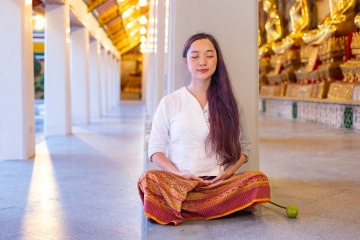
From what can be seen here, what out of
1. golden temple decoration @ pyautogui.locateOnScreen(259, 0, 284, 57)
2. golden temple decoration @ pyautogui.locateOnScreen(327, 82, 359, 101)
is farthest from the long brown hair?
golden temple decoration @ pyautogui.locateOnScreen(259, 0, 284, 57)

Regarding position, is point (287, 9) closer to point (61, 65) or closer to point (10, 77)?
point (61, 65)

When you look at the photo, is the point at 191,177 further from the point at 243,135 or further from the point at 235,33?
the point at 235,33

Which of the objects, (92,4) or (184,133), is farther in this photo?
(92,4)

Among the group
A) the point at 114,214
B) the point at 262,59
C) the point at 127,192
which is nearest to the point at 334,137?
the point at 127,192

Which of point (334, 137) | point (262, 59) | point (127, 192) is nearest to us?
point (127, 192)

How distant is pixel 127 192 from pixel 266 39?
15.2 m

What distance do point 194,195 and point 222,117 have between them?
496 millimetres

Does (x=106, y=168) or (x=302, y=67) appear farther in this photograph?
(x=302, y=67)

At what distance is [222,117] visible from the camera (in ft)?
11.3

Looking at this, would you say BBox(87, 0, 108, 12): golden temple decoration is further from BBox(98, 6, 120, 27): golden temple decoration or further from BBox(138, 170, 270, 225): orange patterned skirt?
BBox(138, 170, 270, 225): orange patterned skirt

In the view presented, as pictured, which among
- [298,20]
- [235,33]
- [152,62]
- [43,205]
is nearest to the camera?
[235,33]

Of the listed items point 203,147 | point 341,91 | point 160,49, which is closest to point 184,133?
point 203,147

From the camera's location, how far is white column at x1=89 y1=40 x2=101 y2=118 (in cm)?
1783

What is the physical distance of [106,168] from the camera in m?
6.39
